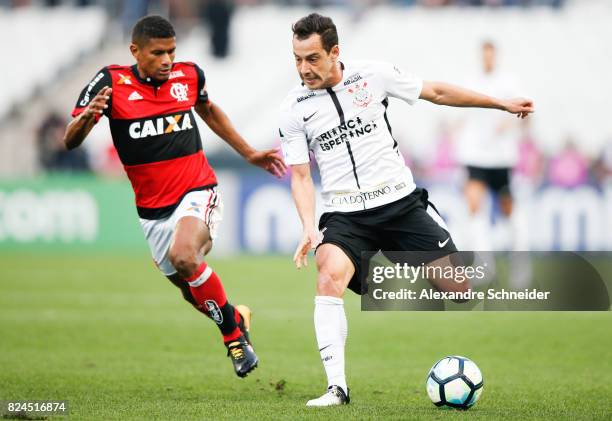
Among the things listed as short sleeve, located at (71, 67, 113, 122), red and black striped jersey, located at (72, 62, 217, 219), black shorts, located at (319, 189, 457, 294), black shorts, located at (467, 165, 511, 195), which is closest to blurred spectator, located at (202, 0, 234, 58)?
black shorts, located at (467, 165, 511, 195)

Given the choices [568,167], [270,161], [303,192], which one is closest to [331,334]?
[303,192]

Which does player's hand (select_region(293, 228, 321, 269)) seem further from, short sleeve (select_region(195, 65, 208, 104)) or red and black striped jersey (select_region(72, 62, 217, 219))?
short sleeve (select_region(195, 65, 208, 104))

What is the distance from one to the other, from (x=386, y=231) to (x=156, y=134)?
1.94 metres

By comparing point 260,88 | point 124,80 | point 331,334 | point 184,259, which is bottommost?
point 260,88

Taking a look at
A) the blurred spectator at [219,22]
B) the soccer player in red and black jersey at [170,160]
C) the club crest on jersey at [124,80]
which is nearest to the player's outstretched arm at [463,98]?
the soccer player in red and black jersey at [170,160]

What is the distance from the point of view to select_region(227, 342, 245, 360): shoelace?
7660mm

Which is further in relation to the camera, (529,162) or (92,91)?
(529,162)

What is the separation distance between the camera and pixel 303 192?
23.1ft

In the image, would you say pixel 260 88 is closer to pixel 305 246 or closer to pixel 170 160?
pixel 170 160

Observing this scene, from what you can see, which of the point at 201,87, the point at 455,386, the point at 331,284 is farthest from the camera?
the point at 201,87

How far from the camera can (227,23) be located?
26.5 m

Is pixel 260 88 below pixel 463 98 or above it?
below

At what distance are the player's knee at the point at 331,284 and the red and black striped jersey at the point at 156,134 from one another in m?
1.73

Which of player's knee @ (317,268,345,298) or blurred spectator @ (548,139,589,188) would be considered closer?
player's knee @ (317,268,345,298)
